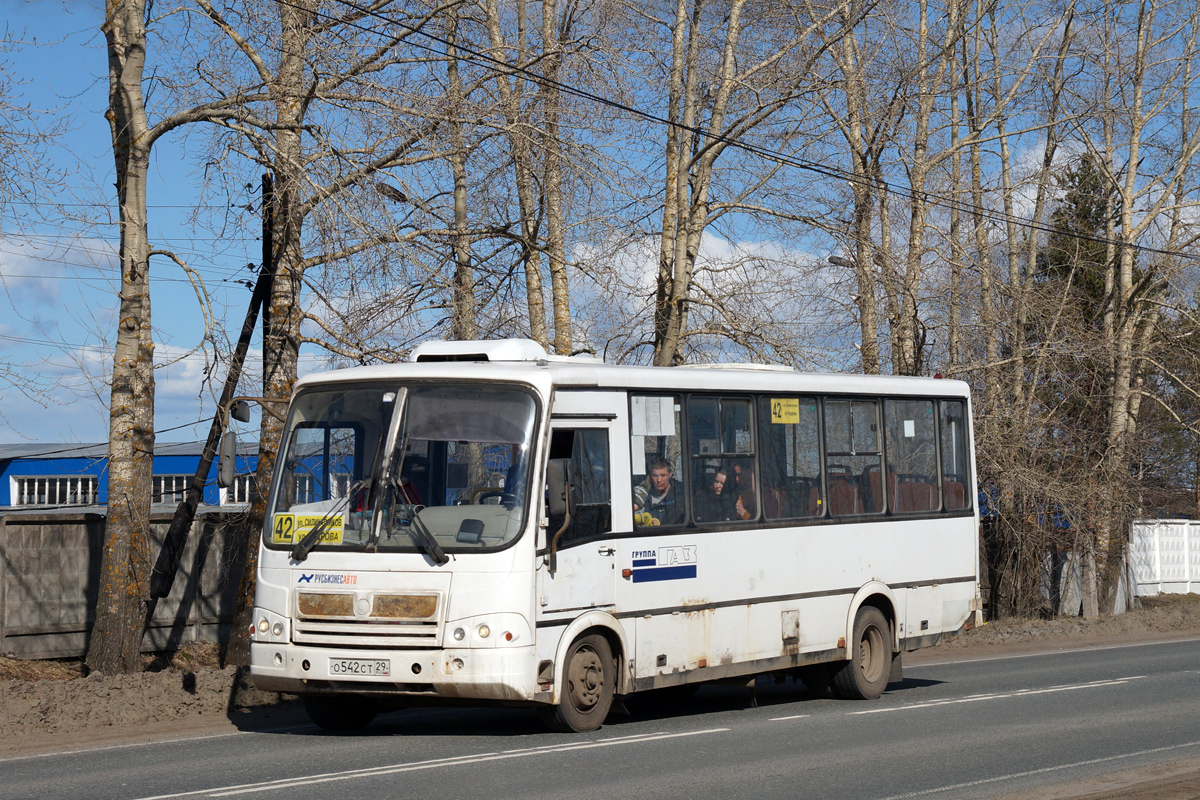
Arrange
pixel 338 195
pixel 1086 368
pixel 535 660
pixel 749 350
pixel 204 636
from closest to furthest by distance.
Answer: pixel 535 660
pixel 338 195
pixel 204 636
pixel 749 350
pixel 1086 368

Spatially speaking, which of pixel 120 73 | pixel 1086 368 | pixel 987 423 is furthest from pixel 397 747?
pixel 1086 368

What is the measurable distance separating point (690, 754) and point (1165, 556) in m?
27.7

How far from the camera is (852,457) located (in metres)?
14.0

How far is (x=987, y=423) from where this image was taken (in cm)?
2584

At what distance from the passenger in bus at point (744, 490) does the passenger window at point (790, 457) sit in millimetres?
155

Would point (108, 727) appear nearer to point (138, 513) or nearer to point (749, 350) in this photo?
point (138, 513)

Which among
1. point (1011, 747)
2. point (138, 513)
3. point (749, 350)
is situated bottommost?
point (1011, 747)

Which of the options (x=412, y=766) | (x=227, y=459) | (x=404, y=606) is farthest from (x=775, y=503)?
(x=227, y=459)

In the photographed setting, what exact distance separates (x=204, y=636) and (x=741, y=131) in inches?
439

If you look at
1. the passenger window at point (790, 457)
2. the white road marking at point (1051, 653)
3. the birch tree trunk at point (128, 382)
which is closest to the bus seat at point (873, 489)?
the passenger window at point (790, 457)

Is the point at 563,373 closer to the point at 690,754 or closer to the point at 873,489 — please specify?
the point at 690,754

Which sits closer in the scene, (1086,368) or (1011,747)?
(1011,747)

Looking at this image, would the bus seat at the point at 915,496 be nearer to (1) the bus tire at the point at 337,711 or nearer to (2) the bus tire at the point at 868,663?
(2) the bus tire at the point at 868,663

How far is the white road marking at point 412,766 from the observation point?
26.9 ft
